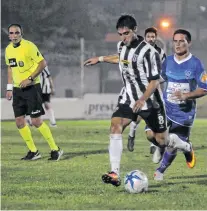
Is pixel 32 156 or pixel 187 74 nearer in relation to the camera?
pixel 187 74

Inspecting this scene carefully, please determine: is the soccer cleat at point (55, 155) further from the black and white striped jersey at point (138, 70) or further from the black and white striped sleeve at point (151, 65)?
the black and white striped sleeve at point (151, 65)

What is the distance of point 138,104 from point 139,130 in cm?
1281

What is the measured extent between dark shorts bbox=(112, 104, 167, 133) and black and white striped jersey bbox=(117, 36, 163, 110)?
0.06 m

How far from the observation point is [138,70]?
29.9 feet

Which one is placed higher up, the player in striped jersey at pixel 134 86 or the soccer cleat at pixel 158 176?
the player in striped jersey at pixel 134 86

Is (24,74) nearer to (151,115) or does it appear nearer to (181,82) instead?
(181,82)

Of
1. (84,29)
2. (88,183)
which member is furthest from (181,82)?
(84,29)

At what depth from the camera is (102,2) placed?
3675 cm

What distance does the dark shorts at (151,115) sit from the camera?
29.8ft

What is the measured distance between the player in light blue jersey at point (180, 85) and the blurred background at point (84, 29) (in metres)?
18.8

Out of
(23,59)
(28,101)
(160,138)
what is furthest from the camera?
(28,101)

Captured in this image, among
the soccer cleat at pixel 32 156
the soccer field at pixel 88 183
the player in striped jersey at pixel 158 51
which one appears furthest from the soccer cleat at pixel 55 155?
the player in striped jersey at pixel 158 51

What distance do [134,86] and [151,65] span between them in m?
0.34

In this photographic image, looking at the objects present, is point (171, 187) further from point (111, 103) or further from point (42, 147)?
point (111, 103)
